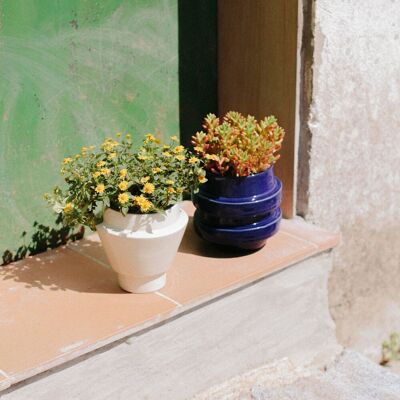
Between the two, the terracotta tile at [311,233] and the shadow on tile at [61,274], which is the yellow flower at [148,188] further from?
the terracotta tile at [311,233]

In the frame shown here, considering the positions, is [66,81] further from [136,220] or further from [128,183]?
[136,220]

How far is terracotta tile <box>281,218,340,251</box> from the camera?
109 inches

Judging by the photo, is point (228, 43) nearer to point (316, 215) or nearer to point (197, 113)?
point (197, 113)

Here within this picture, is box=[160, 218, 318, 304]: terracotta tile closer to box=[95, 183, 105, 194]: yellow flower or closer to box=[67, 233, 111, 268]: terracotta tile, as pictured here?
box=[67, 233, 111, 268]: terracotta tile

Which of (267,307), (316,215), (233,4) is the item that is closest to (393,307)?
(316,215)

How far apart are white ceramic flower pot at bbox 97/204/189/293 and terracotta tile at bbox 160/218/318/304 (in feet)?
0.42

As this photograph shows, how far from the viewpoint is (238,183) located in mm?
2479

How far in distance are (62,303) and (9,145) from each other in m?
0.61

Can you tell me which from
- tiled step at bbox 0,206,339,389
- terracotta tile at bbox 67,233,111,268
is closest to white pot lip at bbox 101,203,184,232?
tiled step at bbox 0,206,339,389

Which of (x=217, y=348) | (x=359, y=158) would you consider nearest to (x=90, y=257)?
(x=217, y=348)

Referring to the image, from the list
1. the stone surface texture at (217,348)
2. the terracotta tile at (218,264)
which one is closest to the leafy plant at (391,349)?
the stone surface texture at (217,348)

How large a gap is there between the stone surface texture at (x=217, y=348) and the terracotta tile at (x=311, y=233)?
68 millimetres

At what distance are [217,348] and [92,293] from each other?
0.49 m

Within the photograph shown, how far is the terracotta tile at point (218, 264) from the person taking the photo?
2355mm
